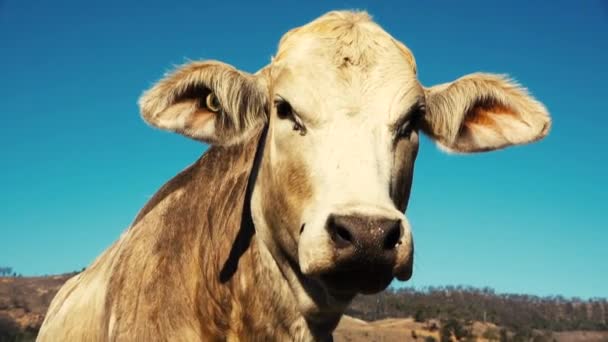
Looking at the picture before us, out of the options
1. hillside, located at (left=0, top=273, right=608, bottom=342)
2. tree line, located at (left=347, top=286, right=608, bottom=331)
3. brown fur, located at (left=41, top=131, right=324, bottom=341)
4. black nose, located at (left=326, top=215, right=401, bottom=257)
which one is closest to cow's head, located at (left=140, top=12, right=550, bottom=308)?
black nose, located at (left=326, top=215, right=401, bottom=257)

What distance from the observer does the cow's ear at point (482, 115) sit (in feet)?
19.4

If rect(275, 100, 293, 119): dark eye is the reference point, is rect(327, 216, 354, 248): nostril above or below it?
below

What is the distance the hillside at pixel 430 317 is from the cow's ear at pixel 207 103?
3503 cm

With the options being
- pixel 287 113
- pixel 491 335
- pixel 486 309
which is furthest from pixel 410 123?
pixel 486 309

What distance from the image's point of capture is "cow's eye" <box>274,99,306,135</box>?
4.99 metres

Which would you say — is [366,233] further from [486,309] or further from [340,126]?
[486,309]

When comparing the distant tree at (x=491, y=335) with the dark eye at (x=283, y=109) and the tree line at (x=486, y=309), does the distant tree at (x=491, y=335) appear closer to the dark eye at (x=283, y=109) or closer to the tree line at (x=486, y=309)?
the tree line at (x=486, y=309)

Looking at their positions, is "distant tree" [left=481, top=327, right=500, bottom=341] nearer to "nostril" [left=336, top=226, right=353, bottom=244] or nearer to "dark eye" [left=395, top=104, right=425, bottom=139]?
"dark eye" [left=395, top=104, right=425, bottom=139]

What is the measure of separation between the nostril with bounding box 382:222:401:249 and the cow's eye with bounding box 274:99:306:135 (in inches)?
42.5

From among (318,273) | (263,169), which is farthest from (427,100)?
(318,273)

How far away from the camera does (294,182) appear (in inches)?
193

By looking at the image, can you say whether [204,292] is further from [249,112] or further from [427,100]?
[427,100]

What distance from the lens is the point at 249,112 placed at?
556cm

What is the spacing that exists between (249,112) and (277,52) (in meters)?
0.51
